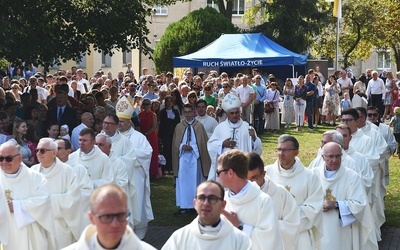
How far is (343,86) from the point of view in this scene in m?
31.9

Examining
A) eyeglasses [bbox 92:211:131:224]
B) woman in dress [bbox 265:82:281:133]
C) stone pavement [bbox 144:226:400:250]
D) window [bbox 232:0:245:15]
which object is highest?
window [bbox 232:0:245:15]

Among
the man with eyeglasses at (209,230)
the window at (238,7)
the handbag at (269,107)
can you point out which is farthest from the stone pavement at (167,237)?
the window at (238,7)

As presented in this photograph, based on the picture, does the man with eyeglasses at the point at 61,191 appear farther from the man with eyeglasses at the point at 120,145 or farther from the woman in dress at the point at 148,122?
the woman in dress at the point at 148,122

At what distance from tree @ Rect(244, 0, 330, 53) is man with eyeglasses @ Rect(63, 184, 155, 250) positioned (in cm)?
3889

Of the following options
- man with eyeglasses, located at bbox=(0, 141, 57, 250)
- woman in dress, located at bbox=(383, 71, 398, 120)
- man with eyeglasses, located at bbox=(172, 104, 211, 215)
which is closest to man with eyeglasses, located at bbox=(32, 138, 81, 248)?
man with eyeglasses, located at bbox=(0, 141, 57, 250)

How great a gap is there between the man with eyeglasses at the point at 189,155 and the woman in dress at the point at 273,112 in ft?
40.3

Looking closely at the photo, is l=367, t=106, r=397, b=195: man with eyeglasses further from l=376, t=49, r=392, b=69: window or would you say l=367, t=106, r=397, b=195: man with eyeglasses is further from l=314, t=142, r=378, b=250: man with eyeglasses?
l=376, t=49, r=392, b=69: window

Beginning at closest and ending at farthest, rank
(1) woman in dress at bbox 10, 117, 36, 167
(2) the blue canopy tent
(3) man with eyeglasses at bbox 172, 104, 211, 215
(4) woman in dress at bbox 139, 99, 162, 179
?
(1) woman in dress at bbox 10, 117, 36, 167 < (3) man with eyeglasses at bbox 172, 104, 211, 215 < (4) woman in dress at bbox 139, 99, 162, 179 < (2) the blue canopy tent

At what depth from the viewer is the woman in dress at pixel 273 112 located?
92.3 feet

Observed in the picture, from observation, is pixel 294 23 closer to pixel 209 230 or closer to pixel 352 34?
pixel 352 34

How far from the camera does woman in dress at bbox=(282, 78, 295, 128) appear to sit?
1146 inches

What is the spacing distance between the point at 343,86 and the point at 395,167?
1090 centimetres

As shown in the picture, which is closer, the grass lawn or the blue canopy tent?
the grass lawn

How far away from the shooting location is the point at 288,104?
29.5 metres
